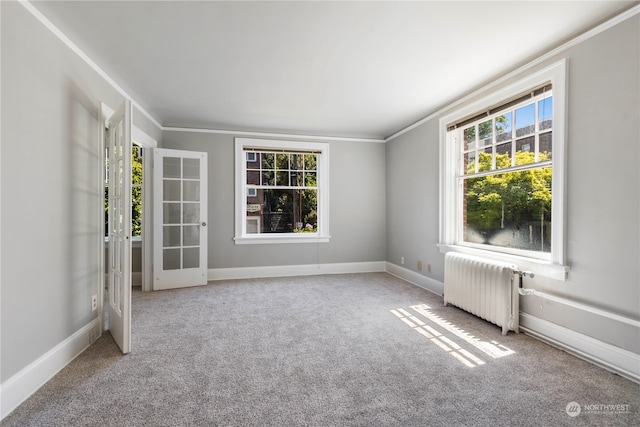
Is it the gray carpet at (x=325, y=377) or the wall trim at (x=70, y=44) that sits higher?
the wall trim at (x=70, y=44)

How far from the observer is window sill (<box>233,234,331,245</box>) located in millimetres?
4988

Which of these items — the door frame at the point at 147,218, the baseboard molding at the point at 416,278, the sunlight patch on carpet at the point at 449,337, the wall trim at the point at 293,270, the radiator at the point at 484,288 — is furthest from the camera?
the wall trim at the point at 293,270

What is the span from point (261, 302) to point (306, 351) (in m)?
1.41

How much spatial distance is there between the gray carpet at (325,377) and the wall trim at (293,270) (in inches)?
62.9

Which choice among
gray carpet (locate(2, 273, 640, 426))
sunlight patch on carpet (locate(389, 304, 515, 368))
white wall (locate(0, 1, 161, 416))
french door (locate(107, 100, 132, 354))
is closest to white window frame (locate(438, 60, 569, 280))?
gray carpet (locate(2, 273, 640, 426))

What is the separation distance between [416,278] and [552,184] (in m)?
2.37

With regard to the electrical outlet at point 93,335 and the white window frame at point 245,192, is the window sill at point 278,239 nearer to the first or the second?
the white window frame at point 245,192

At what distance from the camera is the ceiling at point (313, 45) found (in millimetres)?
2049

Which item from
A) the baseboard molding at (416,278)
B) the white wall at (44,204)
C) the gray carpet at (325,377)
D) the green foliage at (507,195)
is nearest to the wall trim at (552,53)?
the green foliage at (507,195)

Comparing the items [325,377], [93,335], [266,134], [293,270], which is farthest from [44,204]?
[293,270]

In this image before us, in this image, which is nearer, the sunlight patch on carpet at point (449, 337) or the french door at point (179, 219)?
the sunlight patch on carpet at point (449, 337)

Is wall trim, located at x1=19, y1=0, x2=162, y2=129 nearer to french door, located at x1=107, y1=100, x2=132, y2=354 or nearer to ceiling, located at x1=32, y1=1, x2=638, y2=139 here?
ceiling, located at x1=32, y1=1, x2=638, y2=139

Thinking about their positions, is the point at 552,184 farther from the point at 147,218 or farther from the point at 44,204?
the point at 147,218

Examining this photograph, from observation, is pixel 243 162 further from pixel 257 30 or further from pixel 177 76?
pixel 257 30
